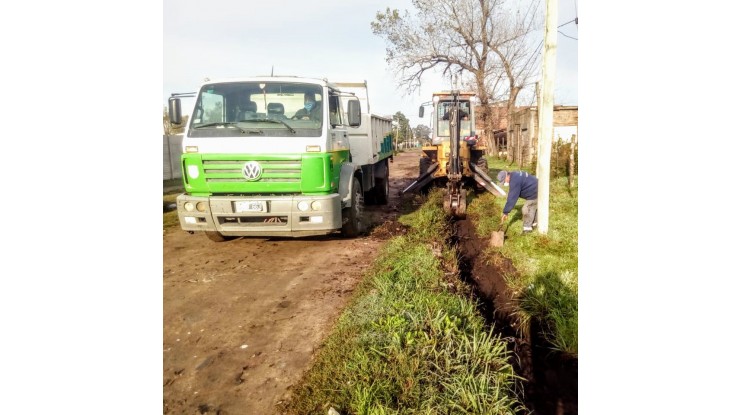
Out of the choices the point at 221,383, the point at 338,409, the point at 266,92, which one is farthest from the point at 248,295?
the point at 266,92

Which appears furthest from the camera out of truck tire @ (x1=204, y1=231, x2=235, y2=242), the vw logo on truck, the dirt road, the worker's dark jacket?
truck tire @ (x1=204, y1=231, x2=235, y2=242)

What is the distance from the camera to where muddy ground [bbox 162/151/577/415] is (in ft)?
9.36

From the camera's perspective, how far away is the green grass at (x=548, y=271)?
3648 millimetres

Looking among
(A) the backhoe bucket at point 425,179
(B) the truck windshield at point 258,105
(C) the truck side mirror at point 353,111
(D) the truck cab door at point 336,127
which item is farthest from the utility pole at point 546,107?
(A) the backhoe bucket at point 425,179

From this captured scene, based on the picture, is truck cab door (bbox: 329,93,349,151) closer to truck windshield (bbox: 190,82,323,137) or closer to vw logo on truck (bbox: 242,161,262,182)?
truck windshield (bbox: 190,82,323,137)

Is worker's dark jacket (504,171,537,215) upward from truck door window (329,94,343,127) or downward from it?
downward

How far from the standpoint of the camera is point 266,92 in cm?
564

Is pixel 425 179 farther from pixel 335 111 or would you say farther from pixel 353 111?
pixel 335 111

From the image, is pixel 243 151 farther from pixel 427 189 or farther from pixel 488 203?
pixel 427 189

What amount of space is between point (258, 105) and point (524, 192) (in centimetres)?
419

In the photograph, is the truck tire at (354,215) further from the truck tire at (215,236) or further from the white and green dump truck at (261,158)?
the truck tire at (215,236)

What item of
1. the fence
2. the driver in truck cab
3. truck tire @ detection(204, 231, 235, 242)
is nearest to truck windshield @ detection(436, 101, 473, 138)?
the driver in truck cab

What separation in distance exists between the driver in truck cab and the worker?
2932mm

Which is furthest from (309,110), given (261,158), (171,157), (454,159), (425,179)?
(171,157)
